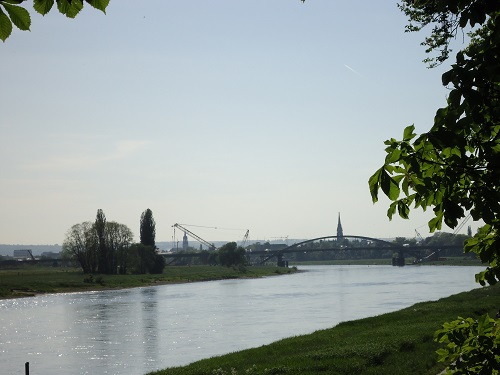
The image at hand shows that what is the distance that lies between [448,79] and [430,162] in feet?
1.45

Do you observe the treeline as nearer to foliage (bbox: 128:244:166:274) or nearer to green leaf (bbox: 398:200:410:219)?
foliage (bbox: 128:244:166:274)

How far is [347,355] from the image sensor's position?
2002 centimetres

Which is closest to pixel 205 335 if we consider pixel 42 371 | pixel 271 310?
pixel 42 371

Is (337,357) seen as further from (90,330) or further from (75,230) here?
(75,230)

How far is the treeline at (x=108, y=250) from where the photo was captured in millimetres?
95750

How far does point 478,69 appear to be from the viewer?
3.00m

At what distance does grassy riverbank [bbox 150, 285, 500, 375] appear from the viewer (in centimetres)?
1839

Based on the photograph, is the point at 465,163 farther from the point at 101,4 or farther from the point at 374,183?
the point at 101,4

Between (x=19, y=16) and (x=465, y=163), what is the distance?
211 centimetres

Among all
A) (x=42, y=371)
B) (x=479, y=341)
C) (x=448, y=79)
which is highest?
(x=448, y=79)

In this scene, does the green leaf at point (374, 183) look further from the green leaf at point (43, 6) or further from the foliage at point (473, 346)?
the green leaf at point (43, 6)

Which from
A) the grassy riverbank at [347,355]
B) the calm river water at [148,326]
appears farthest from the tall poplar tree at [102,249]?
the grassy riverbank at [347,355]

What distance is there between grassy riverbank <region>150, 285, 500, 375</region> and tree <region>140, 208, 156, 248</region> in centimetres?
8189

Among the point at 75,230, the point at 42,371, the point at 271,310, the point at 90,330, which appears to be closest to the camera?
the point at 42,371
